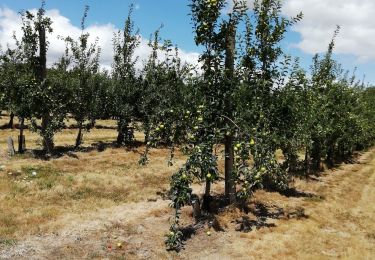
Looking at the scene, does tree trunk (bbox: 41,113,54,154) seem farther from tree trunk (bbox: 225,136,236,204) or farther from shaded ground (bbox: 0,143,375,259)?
tree trunk (bbox: 225,136,236,204)

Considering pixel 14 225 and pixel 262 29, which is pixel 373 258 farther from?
pixel 14 225

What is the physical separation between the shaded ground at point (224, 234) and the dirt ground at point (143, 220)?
0.12ft

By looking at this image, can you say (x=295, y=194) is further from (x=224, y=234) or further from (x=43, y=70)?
(x=43, y=70)

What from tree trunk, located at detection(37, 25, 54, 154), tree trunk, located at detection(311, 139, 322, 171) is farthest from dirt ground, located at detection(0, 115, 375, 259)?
tree trunk, located at detection(311, 139, 322, 171)

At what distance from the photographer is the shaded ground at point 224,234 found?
14.9 m

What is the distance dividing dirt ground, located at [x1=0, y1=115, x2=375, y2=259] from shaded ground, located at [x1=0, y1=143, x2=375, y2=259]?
37 millimetres

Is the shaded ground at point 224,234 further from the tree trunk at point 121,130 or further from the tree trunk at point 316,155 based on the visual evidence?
the tree trunk at point 121,130

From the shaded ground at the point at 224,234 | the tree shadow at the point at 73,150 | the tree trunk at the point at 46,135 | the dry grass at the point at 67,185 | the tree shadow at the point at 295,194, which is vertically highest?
the tree trunk at the point at 46,135

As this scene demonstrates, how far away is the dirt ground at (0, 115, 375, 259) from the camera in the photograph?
15203mm

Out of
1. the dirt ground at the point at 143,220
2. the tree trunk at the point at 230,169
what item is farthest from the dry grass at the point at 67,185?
the tree trunk at the point at 230,169

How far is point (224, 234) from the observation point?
56.2ft

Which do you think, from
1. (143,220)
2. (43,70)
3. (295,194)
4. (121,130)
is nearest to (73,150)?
(121,130)

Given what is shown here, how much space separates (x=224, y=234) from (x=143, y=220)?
3.62 m

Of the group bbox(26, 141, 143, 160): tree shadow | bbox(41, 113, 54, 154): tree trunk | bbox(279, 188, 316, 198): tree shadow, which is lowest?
bbox(279, 188, 316, 198): tree shadow
